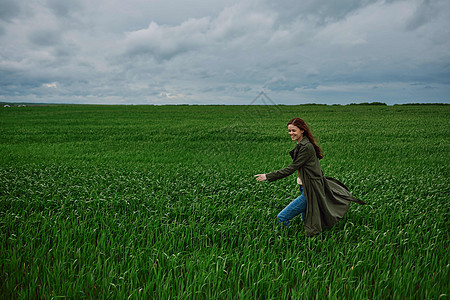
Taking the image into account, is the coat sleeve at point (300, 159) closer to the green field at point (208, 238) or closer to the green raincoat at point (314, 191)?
the green raincoat at point (314, 191)

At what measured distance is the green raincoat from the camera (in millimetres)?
4406

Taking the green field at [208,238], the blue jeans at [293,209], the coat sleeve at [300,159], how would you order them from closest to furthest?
the green field at [208,238] < the coat sleeve at [300,159] < the blue jeans at [293,209]

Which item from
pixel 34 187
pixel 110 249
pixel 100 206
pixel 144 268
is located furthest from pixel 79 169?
pixel 144 268

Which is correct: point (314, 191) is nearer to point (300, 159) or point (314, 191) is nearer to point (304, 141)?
point (300, 159)

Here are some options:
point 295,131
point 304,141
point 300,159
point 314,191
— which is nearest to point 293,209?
point 314,191

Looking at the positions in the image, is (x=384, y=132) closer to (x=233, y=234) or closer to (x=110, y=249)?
(x=233, y=234)

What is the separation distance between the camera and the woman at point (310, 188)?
439 cm

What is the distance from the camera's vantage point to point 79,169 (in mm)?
9492

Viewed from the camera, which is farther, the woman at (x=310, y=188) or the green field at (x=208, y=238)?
the woman at (x=310, y=188)

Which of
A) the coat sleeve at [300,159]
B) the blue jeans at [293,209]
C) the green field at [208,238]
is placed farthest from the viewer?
the blue jeans at [293,209]

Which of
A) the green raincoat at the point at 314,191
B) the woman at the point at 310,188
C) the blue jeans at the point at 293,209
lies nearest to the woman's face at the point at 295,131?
the woman at the point at 310,188

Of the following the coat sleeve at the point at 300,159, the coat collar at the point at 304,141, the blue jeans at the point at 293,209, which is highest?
the coat collar at the point at 304,141

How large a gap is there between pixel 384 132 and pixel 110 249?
75.3 ft

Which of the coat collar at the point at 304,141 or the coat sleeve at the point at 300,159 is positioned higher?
the coat collar at the point at 304,141
